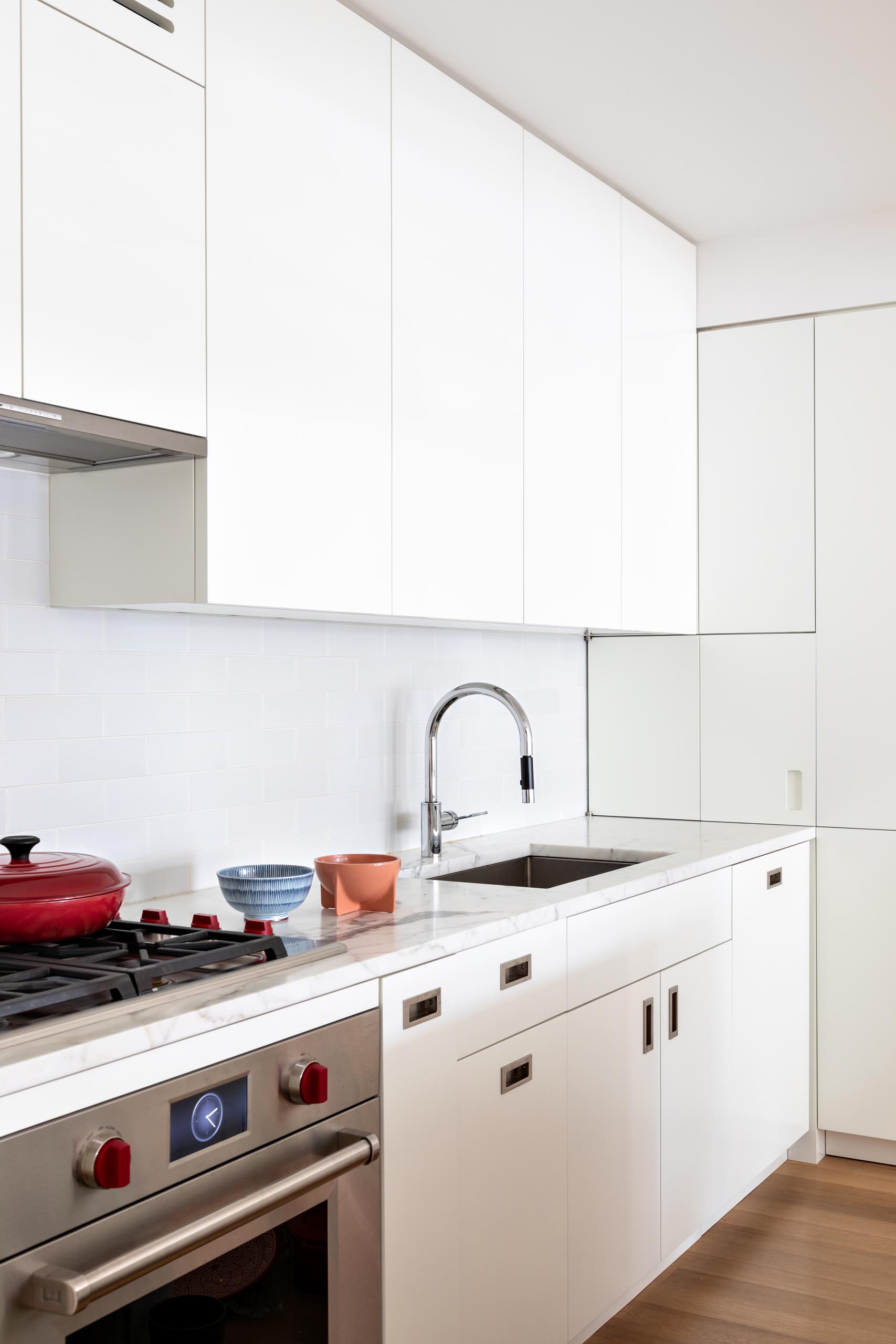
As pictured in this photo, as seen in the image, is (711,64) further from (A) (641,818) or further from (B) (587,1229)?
(B) (587,1229)

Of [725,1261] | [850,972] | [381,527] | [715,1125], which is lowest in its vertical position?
[725,1261]

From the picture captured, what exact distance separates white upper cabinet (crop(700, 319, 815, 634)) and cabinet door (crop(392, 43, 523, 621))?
1.08 meters

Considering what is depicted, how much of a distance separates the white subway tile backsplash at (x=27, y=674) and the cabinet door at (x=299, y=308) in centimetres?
36

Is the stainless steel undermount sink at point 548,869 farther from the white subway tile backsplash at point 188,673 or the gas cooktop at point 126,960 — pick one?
the gas cooktop at point 126,960

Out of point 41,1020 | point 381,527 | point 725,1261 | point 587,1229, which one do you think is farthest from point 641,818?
point 41,1020

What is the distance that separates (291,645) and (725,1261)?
1.76 metres

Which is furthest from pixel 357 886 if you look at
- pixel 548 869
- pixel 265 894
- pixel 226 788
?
pixel 548 869

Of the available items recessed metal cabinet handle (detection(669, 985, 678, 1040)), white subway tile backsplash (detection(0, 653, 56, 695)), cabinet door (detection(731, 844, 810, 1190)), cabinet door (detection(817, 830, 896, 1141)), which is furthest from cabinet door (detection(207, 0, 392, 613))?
cabinet door (detection(817, 830, 896, 1141))

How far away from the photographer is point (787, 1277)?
2.86 m

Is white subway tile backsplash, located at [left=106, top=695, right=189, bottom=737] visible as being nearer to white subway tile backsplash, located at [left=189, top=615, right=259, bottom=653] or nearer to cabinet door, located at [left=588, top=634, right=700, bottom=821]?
white subway tile backsplash, located at [left=189, top=615, right=259, bottom=653]

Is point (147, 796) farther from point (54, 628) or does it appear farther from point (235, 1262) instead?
point (235, 1262)

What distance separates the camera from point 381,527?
92.4 inches

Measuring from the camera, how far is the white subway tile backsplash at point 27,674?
6.64ft

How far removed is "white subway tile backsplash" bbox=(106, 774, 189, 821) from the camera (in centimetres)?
222
